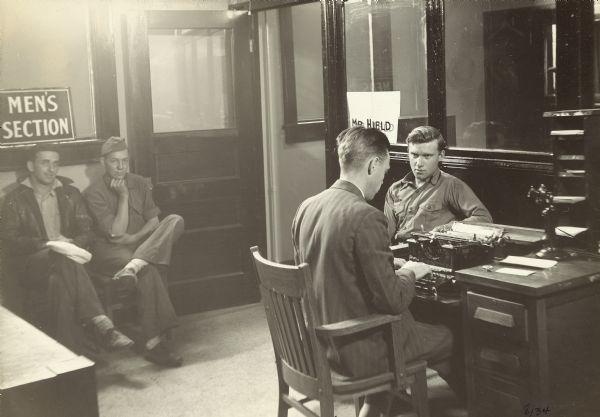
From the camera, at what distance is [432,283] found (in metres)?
3.35

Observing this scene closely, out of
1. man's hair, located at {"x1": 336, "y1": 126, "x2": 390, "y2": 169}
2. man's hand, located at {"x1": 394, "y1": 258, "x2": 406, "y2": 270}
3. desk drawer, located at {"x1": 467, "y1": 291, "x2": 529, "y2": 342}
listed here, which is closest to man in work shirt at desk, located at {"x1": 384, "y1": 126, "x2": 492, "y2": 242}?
man's hand, located at {"x1": 394, "y1": 258, "x2": 406, "y2": 270}

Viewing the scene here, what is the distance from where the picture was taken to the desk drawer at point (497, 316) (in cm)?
295

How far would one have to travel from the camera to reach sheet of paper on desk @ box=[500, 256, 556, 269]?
319 centimetres

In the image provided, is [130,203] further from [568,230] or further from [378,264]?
[568,230]

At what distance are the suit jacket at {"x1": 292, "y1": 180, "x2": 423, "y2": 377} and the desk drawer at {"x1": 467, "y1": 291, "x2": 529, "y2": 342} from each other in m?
0.33

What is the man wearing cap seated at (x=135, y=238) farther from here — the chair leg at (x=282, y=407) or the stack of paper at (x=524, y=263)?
the stack of paper at (x=524, y=263)

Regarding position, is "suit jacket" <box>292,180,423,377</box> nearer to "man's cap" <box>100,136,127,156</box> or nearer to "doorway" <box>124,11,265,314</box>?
"man's cap" <box>100,136,127,156</box>

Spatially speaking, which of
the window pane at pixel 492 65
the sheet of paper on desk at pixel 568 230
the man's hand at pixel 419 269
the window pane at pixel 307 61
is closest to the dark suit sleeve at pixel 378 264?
the man's hand at pixel 419 269

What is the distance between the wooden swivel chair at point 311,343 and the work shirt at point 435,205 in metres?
1.11

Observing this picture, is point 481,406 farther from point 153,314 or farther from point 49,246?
point 49,246

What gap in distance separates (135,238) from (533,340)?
3.12m

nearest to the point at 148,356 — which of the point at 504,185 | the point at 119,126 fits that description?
the point at 119,126

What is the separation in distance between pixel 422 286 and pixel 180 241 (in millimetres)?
2834

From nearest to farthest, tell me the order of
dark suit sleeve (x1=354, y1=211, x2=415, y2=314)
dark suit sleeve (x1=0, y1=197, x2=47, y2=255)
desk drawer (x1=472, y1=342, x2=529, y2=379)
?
dark suit sleeve (x1=354, y1=211, x2=415, y2=314) < desk drawer (x1=472, y1=342, x2=529, y2=379) < dark suit sleeve (x1=0, y1=197, x2=47, y2=255)
